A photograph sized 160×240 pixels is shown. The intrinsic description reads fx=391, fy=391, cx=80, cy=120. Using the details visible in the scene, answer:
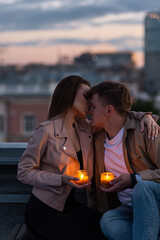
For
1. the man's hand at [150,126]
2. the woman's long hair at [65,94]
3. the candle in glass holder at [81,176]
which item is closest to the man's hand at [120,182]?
the candle in glass holder at [81,176]

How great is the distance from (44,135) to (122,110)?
0.48m

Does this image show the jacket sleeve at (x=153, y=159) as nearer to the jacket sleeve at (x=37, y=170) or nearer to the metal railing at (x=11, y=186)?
the jacket sleeve at (x=37, y=170)

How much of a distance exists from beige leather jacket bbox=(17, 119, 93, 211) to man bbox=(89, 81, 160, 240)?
7.9 inches

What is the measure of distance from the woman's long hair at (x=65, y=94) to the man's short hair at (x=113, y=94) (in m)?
0.12

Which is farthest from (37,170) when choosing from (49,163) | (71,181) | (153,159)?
(153,159)

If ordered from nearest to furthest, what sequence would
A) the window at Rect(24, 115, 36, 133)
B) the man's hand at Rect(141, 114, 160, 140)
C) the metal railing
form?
1. the man's hand at Rect(141, 114, 160, 140)
2. the metal railing
3. the window at Rect(24, 115, 36, 133)

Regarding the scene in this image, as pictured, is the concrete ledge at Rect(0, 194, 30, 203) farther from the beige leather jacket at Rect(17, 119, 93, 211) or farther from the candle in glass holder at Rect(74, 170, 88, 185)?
the candle in glass holder at Rect(74, 170, 88, 185)

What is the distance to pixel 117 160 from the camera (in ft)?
7.56

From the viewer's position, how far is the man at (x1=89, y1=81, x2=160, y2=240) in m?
2.08

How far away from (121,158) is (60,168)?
1.19 feet

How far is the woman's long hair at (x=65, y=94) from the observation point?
2.33 meters

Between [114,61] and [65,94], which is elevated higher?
[65,94]

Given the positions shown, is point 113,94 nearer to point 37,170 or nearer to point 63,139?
point 63,139

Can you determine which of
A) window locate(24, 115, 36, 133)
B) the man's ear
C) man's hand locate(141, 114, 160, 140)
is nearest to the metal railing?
the man's ear
